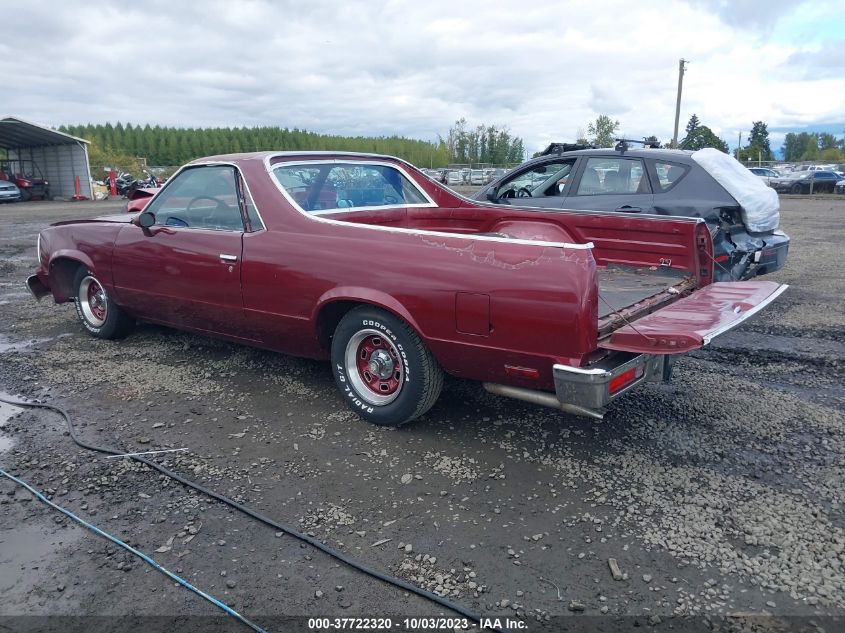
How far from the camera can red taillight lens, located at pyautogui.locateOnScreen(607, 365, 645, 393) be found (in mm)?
3170

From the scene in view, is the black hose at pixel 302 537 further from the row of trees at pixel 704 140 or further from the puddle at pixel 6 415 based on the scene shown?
the row of trees at pixel 704 140

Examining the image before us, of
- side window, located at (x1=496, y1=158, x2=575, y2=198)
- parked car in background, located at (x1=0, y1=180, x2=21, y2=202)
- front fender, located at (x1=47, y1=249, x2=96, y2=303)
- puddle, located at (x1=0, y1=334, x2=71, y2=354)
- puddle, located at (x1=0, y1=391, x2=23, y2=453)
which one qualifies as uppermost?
side window, located at (x1=496, y1=158, x2=575, y2=198)

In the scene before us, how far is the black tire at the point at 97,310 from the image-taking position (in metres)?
5.74

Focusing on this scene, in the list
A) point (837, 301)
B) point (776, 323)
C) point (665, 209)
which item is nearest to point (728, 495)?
point (776, 323)

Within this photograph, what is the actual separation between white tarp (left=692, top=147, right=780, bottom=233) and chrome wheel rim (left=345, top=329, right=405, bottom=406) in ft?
14.3

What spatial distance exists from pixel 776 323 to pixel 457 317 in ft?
13.8

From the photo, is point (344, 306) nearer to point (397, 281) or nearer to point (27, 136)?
point (397, 281)

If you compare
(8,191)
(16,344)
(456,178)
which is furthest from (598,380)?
(456,178)

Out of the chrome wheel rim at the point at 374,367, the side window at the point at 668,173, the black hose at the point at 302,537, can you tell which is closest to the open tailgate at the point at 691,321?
the chrome wheel rim at the point at 374,367

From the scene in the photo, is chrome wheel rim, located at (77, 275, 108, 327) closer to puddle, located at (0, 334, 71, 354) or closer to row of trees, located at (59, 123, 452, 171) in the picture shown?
puddle, located at (0, 334, 71, 354)

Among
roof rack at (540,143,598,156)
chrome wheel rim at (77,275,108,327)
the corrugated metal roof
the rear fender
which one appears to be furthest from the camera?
the corrugated metal roof

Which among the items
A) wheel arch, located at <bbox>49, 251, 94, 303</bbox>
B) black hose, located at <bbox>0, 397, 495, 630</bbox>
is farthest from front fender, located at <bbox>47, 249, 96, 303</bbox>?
black hose, located at <bbox>0, 397, 495, 630</bbox>

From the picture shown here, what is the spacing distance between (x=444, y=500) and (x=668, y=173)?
4962mm

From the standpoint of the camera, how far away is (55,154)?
1289 inches
